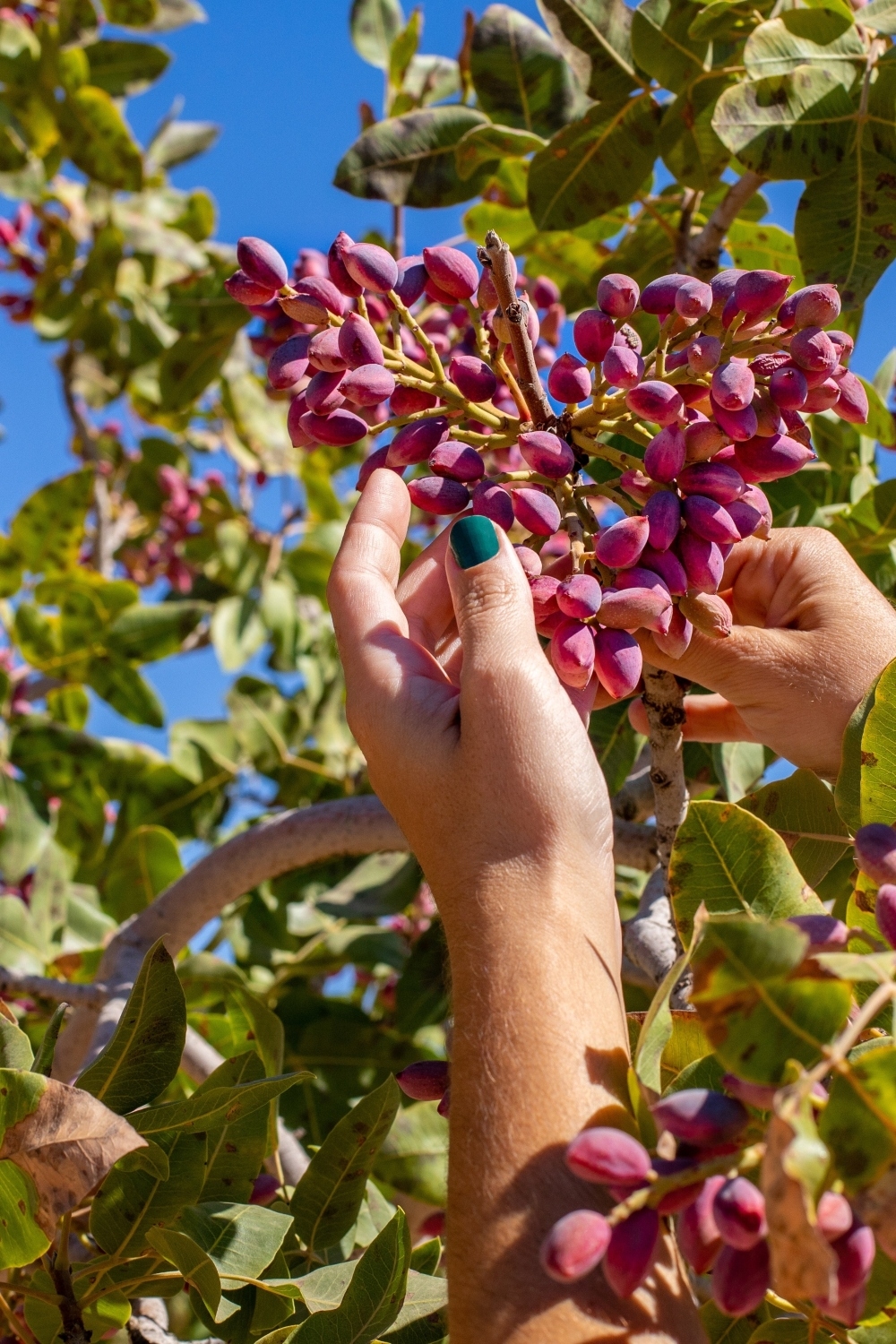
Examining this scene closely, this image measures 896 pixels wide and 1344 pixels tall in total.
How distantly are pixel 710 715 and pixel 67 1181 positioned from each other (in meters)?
1.02

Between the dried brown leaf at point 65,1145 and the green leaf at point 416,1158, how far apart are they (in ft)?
3.40

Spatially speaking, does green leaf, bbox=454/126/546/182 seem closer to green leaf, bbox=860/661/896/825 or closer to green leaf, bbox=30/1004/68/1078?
green leaf, bbox=860/661/896/825

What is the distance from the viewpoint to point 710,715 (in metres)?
1.63

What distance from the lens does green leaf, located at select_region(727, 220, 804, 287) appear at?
6.83 ft

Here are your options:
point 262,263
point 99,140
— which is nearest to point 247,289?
point 262,263

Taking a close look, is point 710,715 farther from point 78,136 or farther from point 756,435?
point 78,136

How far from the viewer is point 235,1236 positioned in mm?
1104

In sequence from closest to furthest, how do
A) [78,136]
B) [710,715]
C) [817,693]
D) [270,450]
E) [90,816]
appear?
[817,693], [710,715], [90,816], [78,136], [270,450]

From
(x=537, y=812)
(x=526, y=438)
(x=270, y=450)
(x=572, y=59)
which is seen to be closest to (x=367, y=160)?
(x=572, y=59)

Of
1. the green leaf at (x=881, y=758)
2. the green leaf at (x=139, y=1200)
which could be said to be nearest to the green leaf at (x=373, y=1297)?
the green leaf at (x=139, y=1200)

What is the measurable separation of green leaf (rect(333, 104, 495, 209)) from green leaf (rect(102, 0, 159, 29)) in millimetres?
1678

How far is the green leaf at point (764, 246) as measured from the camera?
82.0 inches

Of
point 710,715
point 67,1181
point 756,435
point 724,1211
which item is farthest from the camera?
point 710,715

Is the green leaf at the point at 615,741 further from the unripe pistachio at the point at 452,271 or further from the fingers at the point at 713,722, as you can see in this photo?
the unripe pistachio at the point at 452,271
